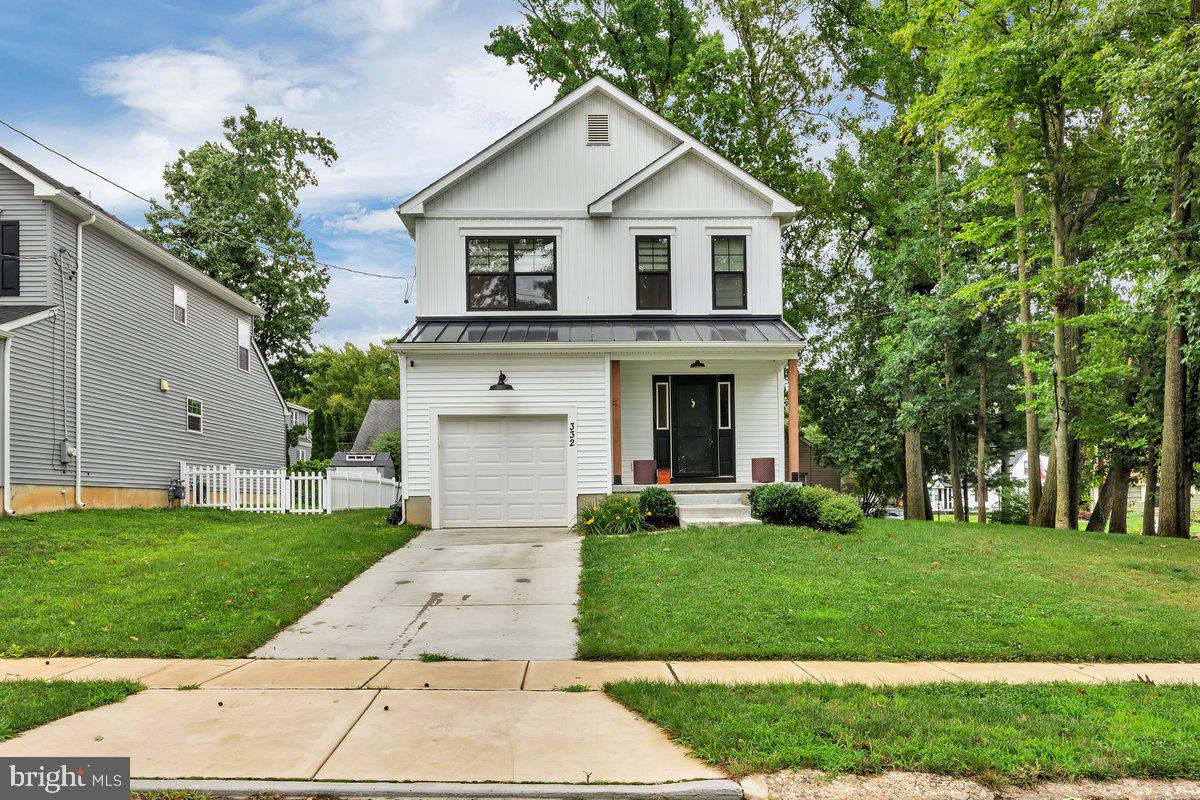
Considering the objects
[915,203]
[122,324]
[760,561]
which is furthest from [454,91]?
[760,561]

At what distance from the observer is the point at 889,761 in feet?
13.1

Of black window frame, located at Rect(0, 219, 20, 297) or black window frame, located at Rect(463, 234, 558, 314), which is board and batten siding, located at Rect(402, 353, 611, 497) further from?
black window frame, located at Rect(0, 219, 20, 297)

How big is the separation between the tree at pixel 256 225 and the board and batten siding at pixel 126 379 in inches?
261

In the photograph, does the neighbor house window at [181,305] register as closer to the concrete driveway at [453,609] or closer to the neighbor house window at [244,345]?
the neighbor house window at [244,345]

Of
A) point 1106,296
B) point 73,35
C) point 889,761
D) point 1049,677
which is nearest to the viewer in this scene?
point 889,761

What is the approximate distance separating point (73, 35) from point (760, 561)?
1643cm

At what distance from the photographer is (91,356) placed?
1585 centimetres

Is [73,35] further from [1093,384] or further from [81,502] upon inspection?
[1093,384]

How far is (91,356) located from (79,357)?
0.42 metres

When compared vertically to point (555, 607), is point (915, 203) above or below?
above

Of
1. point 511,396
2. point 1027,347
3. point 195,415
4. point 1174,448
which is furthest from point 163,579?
point 1027,347

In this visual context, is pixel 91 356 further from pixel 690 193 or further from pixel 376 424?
pixel 376 424

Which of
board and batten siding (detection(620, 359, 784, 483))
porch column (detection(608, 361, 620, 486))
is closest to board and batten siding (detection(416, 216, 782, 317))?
board and batten siding (detection(620, 359, 784, 483))

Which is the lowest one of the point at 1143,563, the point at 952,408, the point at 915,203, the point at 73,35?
the point at 1143,563
